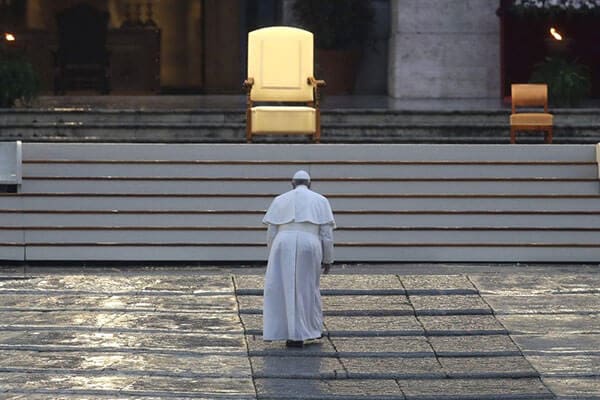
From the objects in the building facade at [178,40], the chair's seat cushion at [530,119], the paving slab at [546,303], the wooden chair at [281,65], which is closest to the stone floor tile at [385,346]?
the paving slab at [546,303]

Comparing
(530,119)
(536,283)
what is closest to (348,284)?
(536,283)

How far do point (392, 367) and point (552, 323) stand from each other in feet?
5.20

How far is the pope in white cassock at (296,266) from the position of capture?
36.6 ft

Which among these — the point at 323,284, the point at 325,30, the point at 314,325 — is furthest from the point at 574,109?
the point at 314,325

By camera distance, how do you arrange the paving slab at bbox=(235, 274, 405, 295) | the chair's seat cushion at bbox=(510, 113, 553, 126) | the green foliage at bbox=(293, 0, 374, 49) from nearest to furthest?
1. the paving slab at bbox=(235, 274, 405, 295)
2. the chair's seat cushion at bbox=(510, 113, 553, 126)
3. the green foliage at bbox=(293, 0, 374, 49)

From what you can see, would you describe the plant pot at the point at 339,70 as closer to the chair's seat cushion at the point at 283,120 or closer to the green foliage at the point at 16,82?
the green foliage at the point at 16,82

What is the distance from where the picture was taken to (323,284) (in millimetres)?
12609

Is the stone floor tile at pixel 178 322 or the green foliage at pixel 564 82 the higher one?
the green foliage at pixel 564 82

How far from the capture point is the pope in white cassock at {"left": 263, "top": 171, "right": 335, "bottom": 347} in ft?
36.6

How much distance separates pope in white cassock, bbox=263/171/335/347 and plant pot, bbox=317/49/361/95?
8.84 metres

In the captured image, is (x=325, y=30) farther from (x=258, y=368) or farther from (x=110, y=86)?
(x=258, y=368)

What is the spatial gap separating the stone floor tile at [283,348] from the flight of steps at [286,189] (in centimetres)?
239

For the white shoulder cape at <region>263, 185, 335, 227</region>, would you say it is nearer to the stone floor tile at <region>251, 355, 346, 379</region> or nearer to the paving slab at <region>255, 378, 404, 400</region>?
the stone floor tile at <region>251, 355, 346, 379</region>

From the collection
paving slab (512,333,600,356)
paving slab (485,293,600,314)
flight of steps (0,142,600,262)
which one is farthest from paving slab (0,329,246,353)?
A: flight of steps (0,142,600,262)
